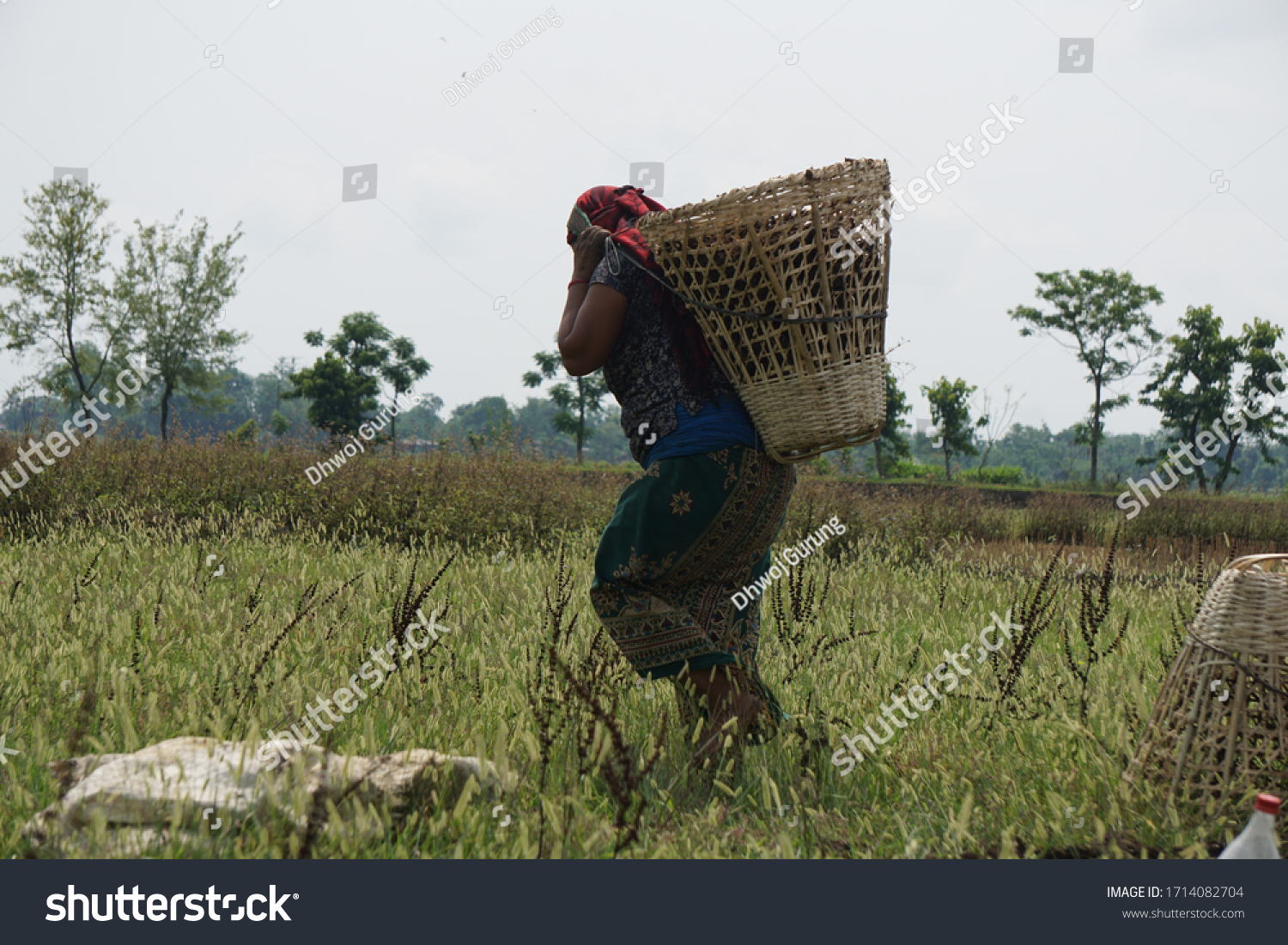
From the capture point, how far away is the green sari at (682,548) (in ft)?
7.46

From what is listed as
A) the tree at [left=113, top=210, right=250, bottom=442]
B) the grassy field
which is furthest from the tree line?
the grassy field

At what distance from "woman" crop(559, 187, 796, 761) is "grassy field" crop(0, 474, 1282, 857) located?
168 mm

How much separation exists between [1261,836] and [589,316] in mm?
1838

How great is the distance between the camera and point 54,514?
7.11 meters

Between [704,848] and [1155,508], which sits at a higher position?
[1155,508]

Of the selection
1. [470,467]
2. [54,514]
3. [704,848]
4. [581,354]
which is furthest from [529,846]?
[54,514]

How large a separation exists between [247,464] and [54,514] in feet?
5.82

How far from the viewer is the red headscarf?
228cm

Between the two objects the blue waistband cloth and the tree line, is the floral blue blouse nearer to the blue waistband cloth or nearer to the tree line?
the blue waistband cloth

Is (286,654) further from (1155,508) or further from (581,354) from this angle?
(1155,508)

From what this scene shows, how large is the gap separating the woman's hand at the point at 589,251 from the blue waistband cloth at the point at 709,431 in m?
0.46

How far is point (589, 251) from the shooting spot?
2340mm

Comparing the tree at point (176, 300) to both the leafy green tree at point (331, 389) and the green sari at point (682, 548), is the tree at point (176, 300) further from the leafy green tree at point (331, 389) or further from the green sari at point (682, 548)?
the green sari at point (682, 548)

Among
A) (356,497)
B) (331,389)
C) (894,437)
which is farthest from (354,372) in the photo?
(356,497)
